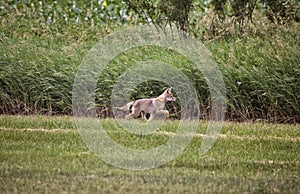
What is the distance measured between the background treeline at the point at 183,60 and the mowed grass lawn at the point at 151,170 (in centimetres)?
99

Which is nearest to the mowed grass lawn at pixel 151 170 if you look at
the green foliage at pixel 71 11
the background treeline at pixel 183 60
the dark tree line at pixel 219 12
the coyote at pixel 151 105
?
the coyote at pixel 151 105

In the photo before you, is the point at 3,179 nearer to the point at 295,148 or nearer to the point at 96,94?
the point at 295,148

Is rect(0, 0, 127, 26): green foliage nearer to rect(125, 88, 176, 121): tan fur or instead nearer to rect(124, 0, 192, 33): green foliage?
rect(124, 0, 192, 33): green foliage

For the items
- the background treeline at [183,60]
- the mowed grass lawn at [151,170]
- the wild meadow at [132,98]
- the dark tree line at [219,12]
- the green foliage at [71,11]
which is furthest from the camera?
the green foliage at [71,11]

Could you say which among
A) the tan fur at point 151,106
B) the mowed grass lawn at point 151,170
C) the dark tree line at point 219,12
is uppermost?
the dark tree line at point 219,12

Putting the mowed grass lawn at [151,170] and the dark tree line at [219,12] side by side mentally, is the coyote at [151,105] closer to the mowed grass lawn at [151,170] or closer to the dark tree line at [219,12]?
the mowed grass lawn at [151,170]

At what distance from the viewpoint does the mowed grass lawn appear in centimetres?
531

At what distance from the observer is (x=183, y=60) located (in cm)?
1049

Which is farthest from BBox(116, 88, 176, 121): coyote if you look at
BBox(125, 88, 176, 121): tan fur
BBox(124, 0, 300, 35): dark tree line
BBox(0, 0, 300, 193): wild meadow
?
BBox(124, 0, 300, 35): dark tree line

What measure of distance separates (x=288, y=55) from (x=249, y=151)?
11.0 feet

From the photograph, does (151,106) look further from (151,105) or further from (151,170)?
(151,170)

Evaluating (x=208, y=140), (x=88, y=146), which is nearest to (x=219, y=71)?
(x=208, y=140)

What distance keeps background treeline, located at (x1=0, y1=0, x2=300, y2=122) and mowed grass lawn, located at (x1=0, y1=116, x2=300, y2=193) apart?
988mm

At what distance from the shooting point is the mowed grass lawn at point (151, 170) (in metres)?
5.31
